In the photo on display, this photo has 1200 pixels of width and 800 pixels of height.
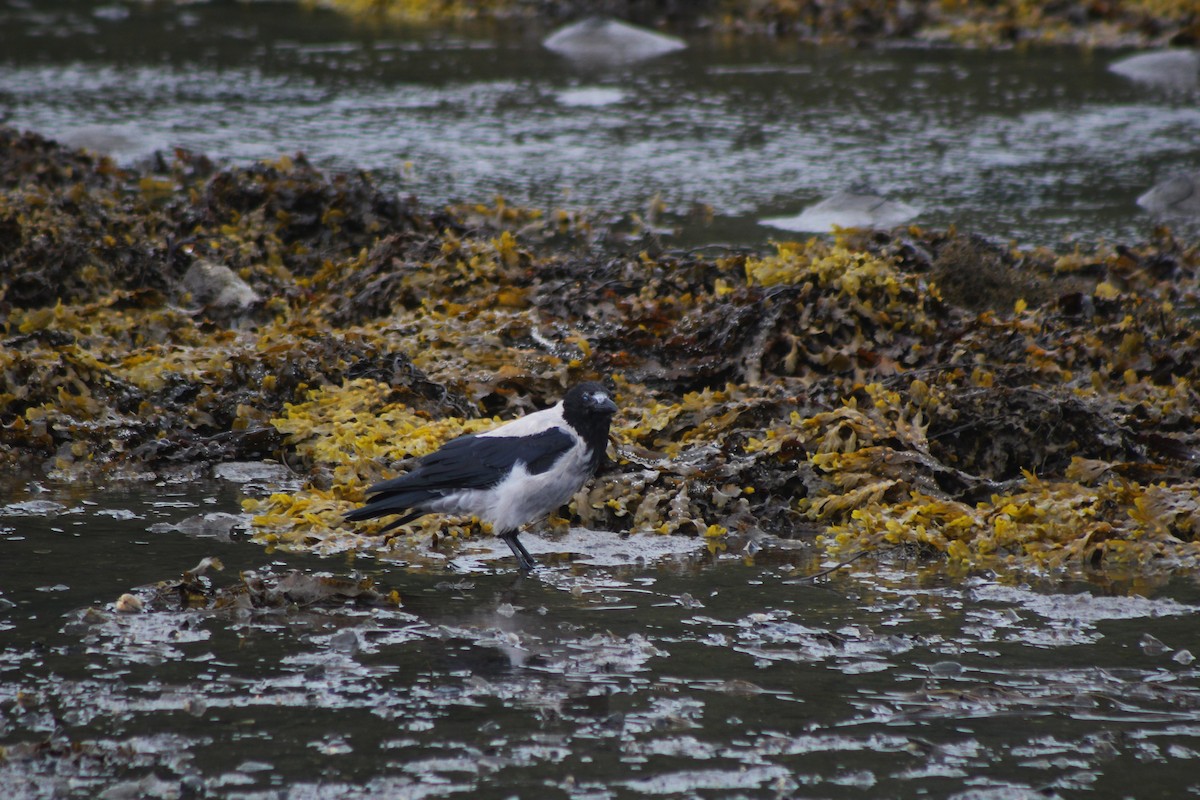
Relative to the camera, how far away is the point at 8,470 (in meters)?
6.70

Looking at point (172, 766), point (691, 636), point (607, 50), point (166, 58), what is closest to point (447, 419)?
point (691, 636)

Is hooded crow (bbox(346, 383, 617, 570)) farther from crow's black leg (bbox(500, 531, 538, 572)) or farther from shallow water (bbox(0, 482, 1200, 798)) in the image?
shallow water (bbox(0, 482, 1200, 798))

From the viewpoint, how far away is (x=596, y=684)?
4.36 meters

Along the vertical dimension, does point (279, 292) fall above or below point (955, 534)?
above

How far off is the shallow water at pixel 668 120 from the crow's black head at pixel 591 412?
4.62 metres

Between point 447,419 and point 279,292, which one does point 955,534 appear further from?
point 279,292

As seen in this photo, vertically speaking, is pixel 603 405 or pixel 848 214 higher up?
pixel 848 214

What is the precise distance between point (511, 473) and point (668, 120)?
9085mm

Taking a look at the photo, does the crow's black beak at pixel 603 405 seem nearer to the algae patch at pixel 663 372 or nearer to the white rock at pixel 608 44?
the algae patch at pixel 663 372

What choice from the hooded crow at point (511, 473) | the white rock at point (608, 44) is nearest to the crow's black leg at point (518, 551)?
the hooded crow at point (511, 473)

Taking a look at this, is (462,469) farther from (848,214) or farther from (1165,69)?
(1165,69)

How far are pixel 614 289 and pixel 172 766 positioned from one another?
5142mm

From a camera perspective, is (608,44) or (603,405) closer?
(603,405)

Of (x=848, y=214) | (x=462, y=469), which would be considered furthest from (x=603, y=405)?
(x=848, y=214)
